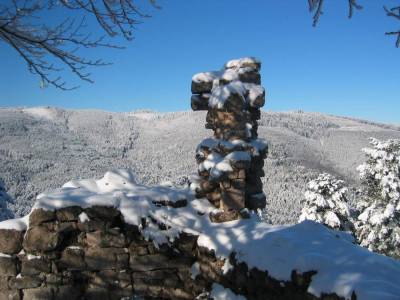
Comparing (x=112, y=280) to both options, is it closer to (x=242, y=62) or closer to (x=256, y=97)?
(x=256, y=97)

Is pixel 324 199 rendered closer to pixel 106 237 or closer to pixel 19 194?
pixel 106 237

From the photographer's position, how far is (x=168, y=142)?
6649 inches

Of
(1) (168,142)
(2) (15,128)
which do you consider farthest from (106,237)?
(2) (15,128)

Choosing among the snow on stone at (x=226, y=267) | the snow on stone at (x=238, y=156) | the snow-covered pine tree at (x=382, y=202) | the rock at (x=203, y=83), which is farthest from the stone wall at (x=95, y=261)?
the snow-covered pine tree at (x=382, y=202)

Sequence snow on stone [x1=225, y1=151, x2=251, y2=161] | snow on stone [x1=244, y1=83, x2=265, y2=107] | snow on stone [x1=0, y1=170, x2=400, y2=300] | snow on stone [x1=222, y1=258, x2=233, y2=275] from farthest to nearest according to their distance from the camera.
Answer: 1. snow on stone [x1=244, y1=83, x2=265, y2=107]
2. snow on stone [x1=225, y1=151, x2=251, y2=161]
3. snow on stone [x1=222, y1=258, x2=233, y2=275]
4. snow on stone [x1=0, y1=170, x2=400, y2=300]

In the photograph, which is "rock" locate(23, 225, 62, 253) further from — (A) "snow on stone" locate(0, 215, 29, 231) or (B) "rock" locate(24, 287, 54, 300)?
(B) "rock" locate(24, 287, 54, 300)

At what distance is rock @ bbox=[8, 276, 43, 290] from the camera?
6.26m

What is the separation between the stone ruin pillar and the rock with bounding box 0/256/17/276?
3320mm

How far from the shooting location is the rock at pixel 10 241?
6289 millimetres

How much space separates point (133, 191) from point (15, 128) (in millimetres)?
181865

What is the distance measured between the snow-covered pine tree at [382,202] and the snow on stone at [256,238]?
12708mm

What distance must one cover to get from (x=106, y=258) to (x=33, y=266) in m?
1.16

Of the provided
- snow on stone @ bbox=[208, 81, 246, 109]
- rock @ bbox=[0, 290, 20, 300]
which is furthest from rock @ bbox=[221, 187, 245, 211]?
rock @ bbox=[0, 290, 20, 300]

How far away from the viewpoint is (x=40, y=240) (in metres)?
6.29
